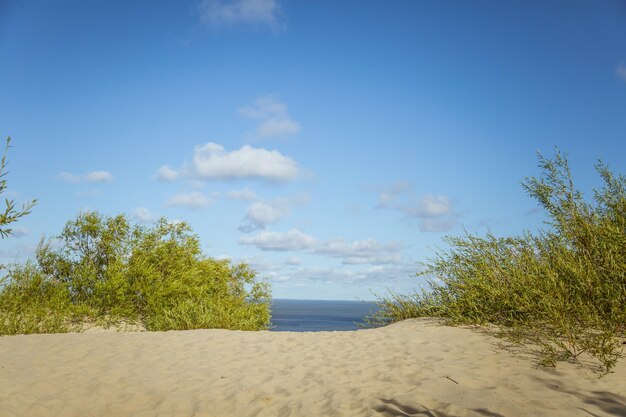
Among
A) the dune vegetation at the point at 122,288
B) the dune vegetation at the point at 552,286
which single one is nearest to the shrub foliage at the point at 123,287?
the dune vegetation at the point at 122,288

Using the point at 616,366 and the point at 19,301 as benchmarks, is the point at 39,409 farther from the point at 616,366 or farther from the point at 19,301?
the point at 19,301

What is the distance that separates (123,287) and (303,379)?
1340cm

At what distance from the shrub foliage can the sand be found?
415 cm

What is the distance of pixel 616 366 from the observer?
8008 millimetres

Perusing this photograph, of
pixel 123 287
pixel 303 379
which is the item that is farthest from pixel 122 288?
pixel 303 379

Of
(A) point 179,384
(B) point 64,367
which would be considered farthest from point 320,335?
(B) point 64,367

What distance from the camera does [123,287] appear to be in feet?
64.3

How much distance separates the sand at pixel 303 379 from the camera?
22.6ft

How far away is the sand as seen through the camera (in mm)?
6875

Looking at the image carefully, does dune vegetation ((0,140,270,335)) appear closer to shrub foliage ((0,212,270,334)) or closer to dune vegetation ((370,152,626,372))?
shrub foliage ((0,212,270,334))

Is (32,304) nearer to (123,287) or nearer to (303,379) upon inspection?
(123,287)

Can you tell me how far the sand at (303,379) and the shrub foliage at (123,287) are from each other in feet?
13.6

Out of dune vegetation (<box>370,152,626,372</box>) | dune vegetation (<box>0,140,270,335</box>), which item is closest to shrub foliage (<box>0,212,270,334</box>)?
dune vegetation (<box>0,140,270,335</box>)

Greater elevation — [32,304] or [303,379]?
[32,304]
